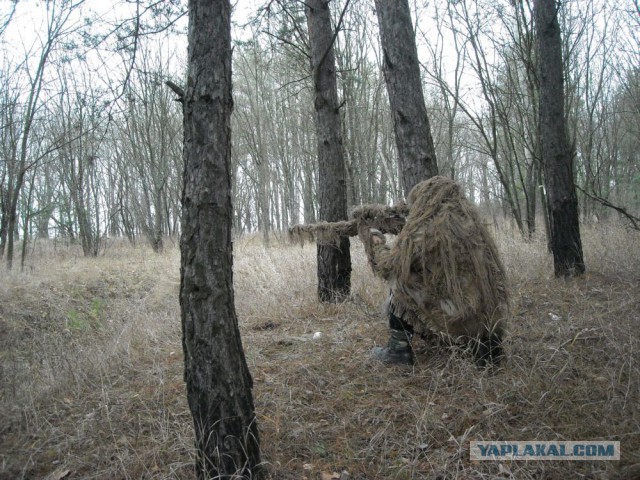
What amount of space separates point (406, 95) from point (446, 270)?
75.1 inches

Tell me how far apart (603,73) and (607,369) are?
33.2ft

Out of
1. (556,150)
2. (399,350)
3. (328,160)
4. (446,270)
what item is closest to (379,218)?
(446,270)

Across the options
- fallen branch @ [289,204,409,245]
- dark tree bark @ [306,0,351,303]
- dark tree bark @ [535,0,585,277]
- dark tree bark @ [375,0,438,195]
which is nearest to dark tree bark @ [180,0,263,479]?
fallen branch @ [289,204,409,245]

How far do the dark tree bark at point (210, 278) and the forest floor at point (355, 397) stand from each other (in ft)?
0.90

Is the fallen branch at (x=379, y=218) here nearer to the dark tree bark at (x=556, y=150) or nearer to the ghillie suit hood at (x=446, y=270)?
the ghillie suit hood at (x=446, y=270)

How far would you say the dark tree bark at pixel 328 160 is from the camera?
→ 203 inches

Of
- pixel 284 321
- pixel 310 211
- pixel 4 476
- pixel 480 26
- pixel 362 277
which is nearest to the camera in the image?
pixel 4 476

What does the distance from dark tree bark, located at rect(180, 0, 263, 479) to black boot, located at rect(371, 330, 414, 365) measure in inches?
54.9

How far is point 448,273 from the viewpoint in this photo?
271 centimetres

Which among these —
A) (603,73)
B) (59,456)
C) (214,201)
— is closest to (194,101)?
(214,201)

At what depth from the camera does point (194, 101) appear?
1.96 meters

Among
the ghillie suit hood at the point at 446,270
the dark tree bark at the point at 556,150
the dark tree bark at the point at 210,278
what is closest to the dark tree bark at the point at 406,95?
the ghillie suit hood at the point at 446,270

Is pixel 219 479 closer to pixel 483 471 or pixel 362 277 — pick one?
pixel 483 471

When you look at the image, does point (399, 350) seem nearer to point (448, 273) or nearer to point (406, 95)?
point (448, 273)
